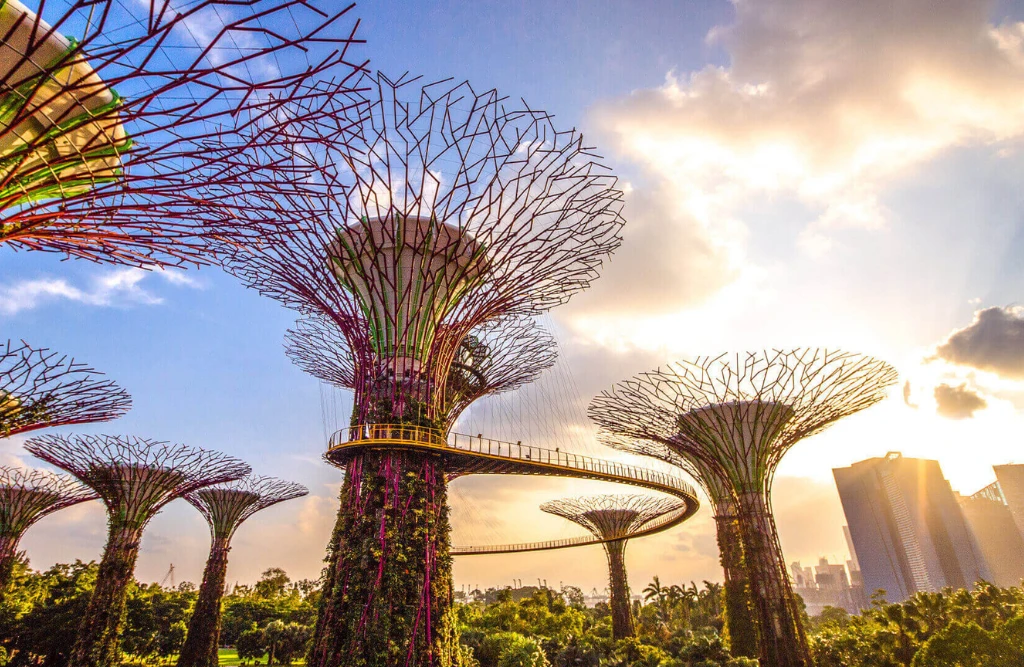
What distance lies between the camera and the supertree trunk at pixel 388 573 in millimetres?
13484

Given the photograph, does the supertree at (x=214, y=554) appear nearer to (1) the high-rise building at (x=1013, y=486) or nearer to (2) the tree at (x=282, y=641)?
(2) the tree at (x=282, y=641)

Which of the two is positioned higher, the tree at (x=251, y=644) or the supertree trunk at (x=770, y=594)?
the supertree trunk at (x=770, y=594)

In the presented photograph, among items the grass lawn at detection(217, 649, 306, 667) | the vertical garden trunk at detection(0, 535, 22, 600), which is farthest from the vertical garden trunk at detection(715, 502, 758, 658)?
the vertical garden trunk at detection(0, 535, 22, 600)

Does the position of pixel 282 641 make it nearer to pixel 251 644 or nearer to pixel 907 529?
pixel 251 644

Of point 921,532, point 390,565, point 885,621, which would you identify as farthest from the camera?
point 921,532

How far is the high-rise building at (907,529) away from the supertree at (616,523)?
12041cm

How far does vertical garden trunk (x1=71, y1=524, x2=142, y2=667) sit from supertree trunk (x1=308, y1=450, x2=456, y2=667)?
599 inches

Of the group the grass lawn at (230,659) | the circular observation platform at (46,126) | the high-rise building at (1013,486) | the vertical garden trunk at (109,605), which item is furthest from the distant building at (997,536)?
the circular observation platform at (46,126)

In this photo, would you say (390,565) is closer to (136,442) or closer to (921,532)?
(136,442)

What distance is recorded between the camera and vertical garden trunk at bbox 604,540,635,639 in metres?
35.2

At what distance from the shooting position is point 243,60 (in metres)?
5.55

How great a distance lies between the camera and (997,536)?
15450 cm

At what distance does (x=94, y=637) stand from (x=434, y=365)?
19496 mm

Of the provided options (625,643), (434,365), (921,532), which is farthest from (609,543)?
(921,532)
